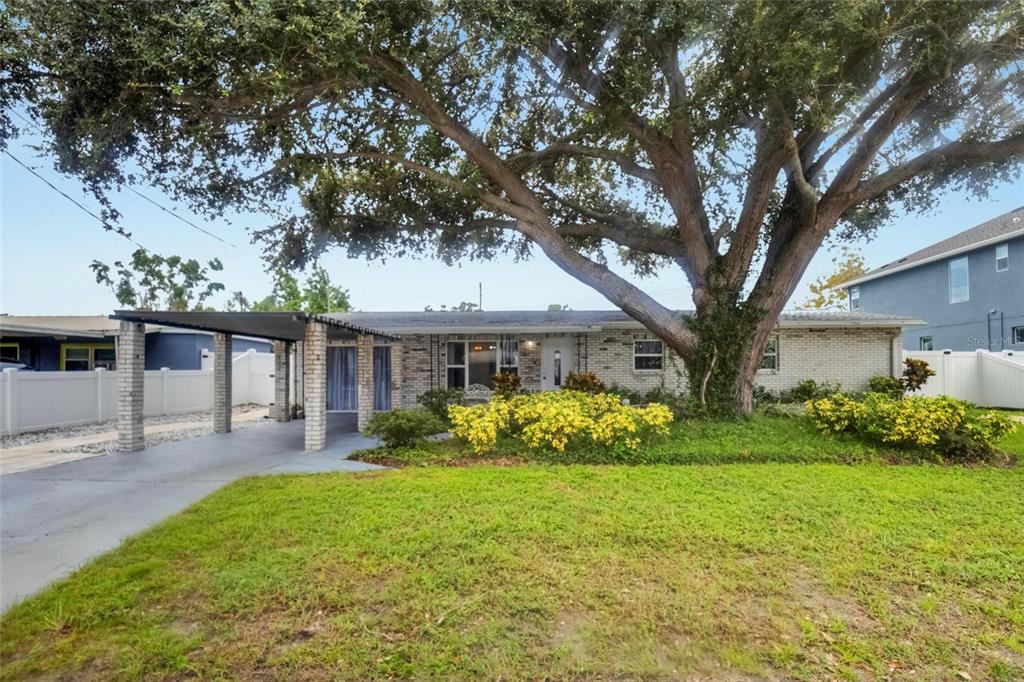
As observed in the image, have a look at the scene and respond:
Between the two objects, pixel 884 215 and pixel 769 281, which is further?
pixel 884 215

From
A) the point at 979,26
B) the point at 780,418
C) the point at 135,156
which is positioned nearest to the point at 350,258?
the point at 135,156

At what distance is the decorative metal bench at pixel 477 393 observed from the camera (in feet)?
46.2

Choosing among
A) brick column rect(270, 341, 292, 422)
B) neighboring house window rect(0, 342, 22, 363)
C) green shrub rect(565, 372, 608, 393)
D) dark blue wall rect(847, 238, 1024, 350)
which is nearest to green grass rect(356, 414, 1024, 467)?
green shrub rect(565, 372, 608, 393)

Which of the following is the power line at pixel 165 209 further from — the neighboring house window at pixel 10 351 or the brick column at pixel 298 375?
the neighboring house window at pixel 10 351

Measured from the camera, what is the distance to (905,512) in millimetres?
4859

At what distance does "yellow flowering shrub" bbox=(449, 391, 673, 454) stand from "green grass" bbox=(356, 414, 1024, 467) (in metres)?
0.19

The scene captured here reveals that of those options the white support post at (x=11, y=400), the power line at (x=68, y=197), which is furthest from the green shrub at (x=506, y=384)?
the white support post at (x=11, y=400)

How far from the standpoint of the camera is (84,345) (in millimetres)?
17688

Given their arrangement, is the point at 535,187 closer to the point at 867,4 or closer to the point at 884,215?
the point at 867,4

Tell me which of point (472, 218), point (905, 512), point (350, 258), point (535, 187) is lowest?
point (905, 512)

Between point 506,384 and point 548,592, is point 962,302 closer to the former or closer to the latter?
point 506,384

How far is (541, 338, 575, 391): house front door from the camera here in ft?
47.3

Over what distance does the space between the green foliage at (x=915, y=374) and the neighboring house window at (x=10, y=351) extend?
26.3 m

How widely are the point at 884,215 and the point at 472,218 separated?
9.19m
